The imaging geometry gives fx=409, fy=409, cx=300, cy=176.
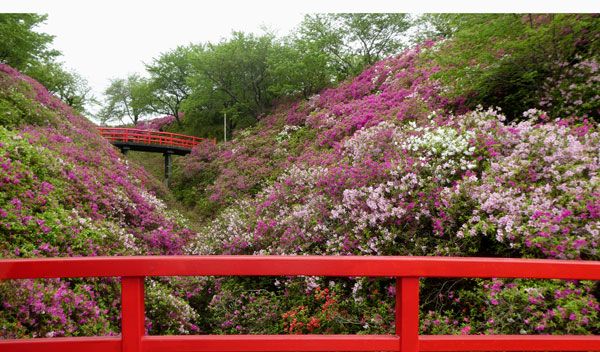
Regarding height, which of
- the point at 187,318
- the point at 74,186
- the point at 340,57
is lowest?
the point at 187,318

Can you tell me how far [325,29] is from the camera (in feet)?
11.5

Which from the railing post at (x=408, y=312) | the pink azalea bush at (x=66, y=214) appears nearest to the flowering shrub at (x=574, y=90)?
the railing post at (x=408, y=312)

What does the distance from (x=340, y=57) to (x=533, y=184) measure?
1985 millimetres

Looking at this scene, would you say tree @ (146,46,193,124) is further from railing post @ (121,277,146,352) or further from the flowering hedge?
railing post @ (121,277,146,352)

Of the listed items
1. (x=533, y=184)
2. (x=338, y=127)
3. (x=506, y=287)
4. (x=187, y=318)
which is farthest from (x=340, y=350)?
(x=338, y=127)

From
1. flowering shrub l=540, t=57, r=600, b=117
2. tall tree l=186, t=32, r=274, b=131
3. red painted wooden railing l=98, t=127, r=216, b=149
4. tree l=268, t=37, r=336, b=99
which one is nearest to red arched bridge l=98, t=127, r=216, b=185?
red painted wooden railing l=98, t=127, r=216, b=149

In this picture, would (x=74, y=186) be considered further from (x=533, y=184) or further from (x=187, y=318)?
(x=533, y=184)

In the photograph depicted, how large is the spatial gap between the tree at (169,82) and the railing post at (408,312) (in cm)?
234

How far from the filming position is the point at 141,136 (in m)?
3.30

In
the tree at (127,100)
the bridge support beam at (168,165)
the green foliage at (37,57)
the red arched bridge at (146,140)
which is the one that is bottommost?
the bridge support beam at (168,165)

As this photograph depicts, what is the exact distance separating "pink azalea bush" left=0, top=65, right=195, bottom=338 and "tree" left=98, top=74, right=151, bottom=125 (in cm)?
20

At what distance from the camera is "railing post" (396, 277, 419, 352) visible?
4.86 ft

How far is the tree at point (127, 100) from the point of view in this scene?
10.3ft

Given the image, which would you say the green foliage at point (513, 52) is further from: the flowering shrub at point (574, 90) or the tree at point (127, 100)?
the tree at point (127, 100)
